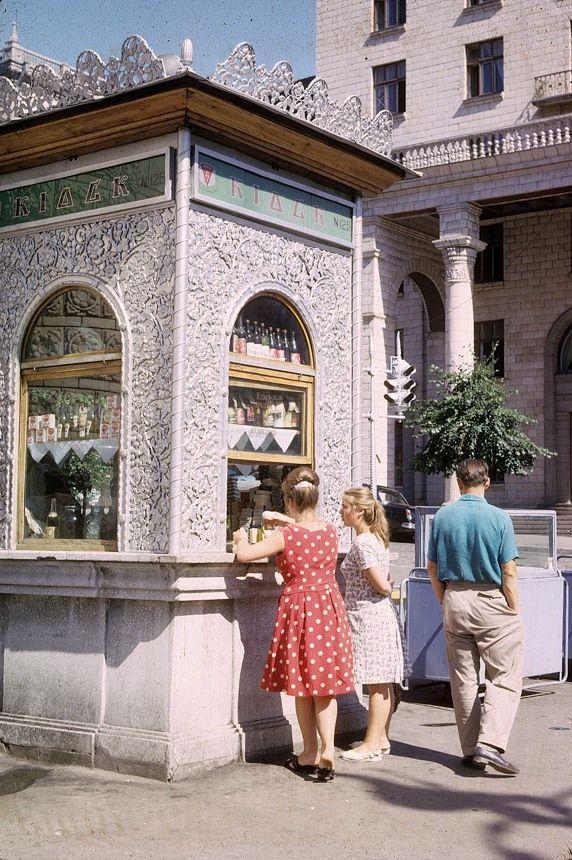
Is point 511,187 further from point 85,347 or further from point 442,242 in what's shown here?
point 85,347

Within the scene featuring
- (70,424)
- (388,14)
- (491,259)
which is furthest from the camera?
(491,259)

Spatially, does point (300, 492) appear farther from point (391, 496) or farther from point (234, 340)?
point (391, 496)

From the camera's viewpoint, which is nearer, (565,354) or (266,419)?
(266,419)

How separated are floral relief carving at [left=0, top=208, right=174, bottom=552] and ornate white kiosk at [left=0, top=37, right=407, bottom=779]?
0.05ft

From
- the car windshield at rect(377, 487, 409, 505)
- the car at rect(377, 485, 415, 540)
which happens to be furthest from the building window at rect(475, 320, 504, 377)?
the car at rect(377, 485, 415, 540)

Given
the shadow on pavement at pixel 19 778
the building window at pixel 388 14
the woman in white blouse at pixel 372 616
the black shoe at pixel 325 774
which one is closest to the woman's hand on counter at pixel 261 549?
the woman in white blouse at pixel 372 616

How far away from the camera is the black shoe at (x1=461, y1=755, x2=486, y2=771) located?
706 centimetres

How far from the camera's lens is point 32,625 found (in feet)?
24.9

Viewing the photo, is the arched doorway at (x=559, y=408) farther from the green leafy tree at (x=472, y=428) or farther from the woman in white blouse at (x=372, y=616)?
the woman in white blouse at (x=372, y=616)

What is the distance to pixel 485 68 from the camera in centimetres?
3853

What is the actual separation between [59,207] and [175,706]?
11.1 ft

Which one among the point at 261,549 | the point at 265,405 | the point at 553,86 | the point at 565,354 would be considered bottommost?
the point at 261,549

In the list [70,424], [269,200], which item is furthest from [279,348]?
[70,424]

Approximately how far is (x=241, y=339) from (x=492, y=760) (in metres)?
3.08
